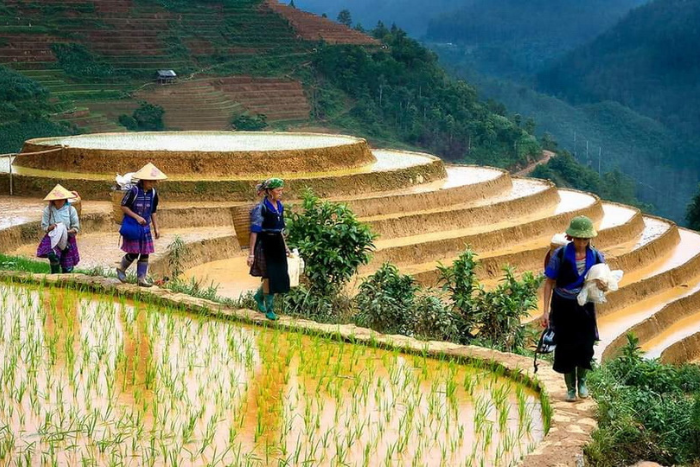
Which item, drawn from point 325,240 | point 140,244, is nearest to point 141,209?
point 140,244

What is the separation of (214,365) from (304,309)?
230 centimetres

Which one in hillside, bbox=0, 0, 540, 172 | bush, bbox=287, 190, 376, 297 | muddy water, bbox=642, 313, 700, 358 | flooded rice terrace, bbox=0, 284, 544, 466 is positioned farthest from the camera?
hillside, bbox=0, 0, 540, 172

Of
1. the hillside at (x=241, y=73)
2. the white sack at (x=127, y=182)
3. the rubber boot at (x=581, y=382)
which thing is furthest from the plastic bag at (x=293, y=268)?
the hillside at (x=241, y=73)

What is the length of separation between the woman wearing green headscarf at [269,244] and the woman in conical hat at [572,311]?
2.30m

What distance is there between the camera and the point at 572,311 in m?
5.80

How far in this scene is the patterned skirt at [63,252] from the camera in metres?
8.70

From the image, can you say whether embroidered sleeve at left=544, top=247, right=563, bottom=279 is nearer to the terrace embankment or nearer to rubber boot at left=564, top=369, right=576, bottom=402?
rubber boot at left=564, top=369, right=576, bottom=402

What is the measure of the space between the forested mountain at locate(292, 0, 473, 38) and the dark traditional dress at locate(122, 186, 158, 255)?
351ft

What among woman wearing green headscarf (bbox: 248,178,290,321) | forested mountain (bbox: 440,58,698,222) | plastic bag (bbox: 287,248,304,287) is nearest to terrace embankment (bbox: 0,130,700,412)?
plastic bag (bbox: 287,248,304,287)

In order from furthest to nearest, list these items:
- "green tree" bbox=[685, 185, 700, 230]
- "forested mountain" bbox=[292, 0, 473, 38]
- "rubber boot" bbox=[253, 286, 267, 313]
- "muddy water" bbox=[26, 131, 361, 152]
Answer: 1. "forested mountain" bbox=[292, 0, 473, 38]
2. "green tree" bbox=[685, 185, 700, 230]
3. "muddy water" bbox=[26, 131, 361, 152]
4. "rubber boot" bbox=[253, 286, 267, 313]

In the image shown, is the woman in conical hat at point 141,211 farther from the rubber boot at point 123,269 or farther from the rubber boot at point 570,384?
the rubber boot at point 570,384

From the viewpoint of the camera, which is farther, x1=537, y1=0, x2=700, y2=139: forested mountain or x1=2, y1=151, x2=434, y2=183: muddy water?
x1=537, y1=0, x2=700, y2=139: forested mountain

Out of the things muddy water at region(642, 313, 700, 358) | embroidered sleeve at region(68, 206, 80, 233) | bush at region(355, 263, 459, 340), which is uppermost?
embroidered sleeve at region(68, 206, 80, 233)

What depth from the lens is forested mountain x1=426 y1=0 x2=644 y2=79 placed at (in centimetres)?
9350
